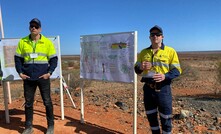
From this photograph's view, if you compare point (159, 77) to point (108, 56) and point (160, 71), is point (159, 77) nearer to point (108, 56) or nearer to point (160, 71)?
point (160, 71)

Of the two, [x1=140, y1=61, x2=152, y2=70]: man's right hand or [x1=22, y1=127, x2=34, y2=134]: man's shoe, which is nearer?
[x1=140, y1=61, x2=152, y2=70]: man's right hand

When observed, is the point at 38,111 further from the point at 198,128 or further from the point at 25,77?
the point at 198,128

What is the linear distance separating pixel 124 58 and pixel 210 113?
4.35m

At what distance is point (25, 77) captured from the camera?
16.0 ft

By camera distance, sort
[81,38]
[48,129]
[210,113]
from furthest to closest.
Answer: [210,113] < [81,38] < [48,129]

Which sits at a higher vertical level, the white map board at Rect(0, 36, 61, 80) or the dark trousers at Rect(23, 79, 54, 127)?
the white map board at Rect(0, 36, 61, 80)

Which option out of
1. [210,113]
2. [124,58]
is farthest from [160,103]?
[210,113]

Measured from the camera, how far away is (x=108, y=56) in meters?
5.33

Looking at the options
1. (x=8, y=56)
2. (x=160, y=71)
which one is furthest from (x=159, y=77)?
(x=8, y=56)

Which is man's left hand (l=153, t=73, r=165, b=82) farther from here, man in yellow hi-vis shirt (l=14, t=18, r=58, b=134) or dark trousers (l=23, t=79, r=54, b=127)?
dark trousers (l=23, t=79, r=54, b=127)

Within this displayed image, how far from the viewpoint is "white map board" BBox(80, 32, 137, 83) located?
4.84m

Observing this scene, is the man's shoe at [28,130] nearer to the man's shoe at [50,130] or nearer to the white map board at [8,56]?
the man's shoe at [50,130]

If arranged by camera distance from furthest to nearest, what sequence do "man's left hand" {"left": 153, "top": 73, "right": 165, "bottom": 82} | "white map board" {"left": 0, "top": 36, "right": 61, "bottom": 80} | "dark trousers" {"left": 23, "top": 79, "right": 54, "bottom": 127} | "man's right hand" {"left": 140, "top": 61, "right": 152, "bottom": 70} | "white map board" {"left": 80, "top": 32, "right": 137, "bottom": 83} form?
"white map board" {"left": 0, "top": 36, "right": 61, "bottom": 80}
"dark trousers" {"left": 23, "top": 79, "right": 54, "bottom": 127}
"white map board" {"left": 80, "top": 32, "right": 137, "bottom": 83}
"man's right hand" {"left": 140, "top": 61, "right": 152, "bottom": 70}
"man's left hand" {"left": 153, "top": 73, "right": 165, "bottom": 82}

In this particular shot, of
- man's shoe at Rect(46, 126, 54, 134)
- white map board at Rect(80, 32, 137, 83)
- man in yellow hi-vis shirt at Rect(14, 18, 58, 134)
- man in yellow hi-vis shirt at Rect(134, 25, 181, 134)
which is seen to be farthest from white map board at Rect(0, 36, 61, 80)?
man in yellow hi-vis shirt at Rect(134, 25, 181, 134)
